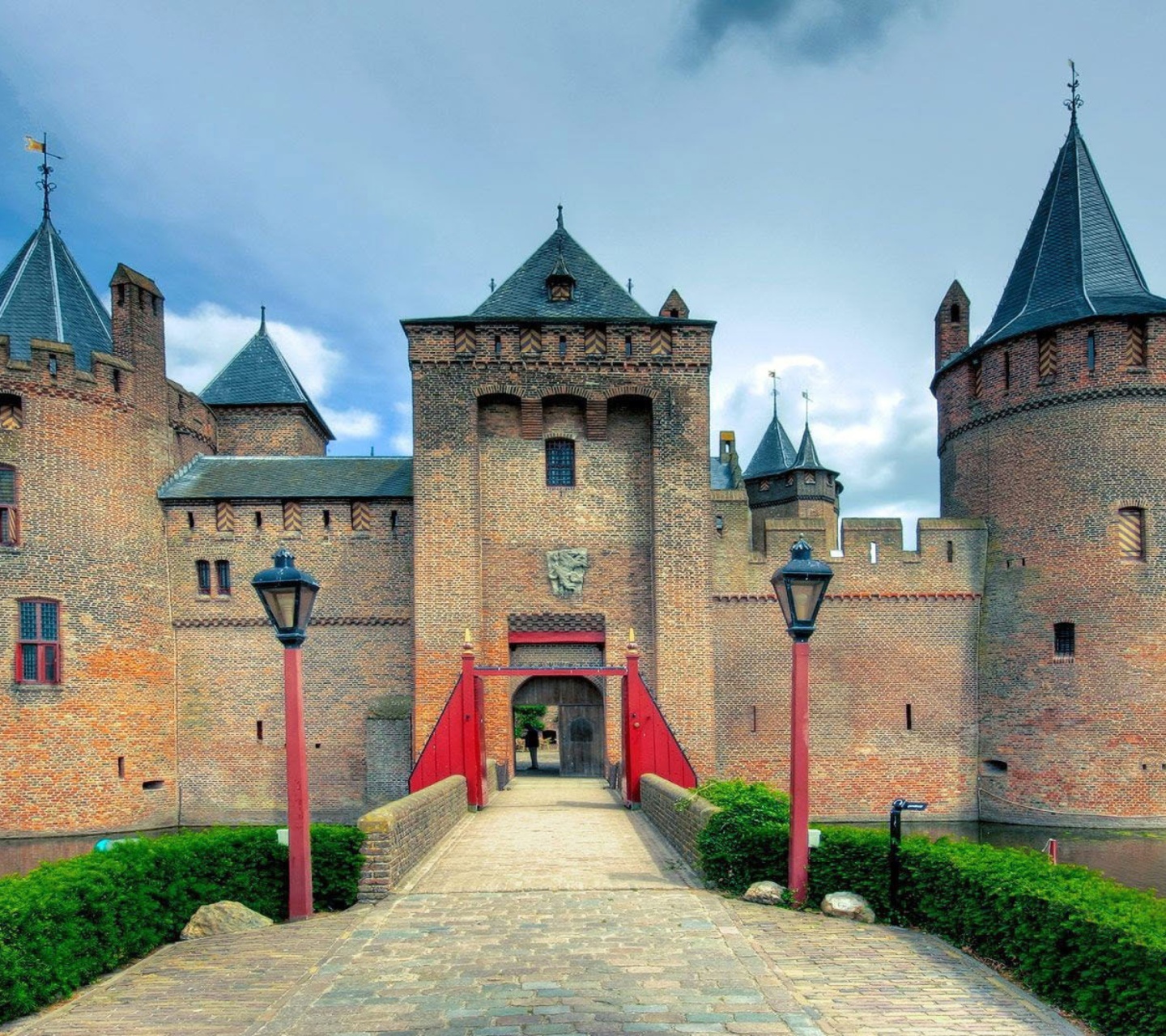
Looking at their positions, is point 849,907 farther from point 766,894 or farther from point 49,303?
point 49,303

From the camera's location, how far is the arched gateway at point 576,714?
22.5 metres

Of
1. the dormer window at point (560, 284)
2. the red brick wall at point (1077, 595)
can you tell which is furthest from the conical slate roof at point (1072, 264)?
the dormer window at point (560, 284)

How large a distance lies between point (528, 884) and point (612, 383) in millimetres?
13573

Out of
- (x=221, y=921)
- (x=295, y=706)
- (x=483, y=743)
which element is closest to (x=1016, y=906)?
(x=295, y=706)

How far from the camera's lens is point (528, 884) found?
947cm

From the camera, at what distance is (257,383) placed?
28328 mm

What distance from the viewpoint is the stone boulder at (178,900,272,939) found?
8070mm

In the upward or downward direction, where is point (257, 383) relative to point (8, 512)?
upward

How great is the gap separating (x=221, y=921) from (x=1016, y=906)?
20.5 feet

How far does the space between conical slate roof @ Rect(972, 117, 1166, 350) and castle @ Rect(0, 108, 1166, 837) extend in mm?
87

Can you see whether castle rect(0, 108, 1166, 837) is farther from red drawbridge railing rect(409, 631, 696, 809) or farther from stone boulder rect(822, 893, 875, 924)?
stone boulder rect(822, 893, 875, 924)

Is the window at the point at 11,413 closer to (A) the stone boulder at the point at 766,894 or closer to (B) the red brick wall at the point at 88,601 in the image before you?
(B) the red brick wall at the point at 88,601

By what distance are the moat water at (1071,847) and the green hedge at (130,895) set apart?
1173cm

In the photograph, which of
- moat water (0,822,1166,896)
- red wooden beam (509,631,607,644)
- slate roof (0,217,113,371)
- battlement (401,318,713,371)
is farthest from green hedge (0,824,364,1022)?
slate roof (0,217,113,371)
